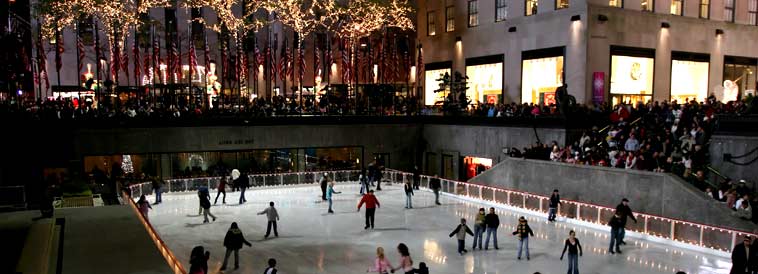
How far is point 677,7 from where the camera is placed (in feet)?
112

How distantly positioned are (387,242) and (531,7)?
22263 millimetres

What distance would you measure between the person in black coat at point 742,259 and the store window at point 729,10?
29.5m

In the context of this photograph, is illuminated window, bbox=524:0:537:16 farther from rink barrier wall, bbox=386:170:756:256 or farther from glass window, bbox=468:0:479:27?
rink barrier wall, bbox=386:170:756:256

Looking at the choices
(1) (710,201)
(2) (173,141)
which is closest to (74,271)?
(1) (710,201)

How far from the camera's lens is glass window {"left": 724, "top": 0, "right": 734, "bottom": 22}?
36.2m

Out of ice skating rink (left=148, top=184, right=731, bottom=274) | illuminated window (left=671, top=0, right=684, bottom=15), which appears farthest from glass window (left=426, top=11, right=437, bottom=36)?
ice skating rink (left=148, top=184, right=731, bottom=274)

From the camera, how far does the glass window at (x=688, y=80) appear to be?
3444 cm

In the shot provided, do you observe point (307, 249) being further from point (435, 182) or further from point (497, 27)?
point (497, 27)

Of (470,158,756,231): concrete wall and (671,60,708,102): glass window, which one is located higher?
(671,60,708,102): glass window

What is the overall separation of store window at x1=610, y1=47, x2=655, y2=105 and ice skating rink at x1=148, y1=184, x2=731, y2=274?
13987 millimetres

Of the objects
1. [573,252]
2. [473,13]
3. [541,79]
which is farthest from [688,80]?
[573,252]

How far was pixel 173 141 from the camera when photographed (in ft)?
99.7

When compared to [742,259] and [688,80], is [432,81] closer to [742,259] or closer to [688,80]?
[688,80]

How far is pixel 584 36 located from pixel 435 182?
13.3m
